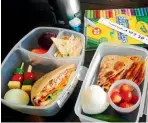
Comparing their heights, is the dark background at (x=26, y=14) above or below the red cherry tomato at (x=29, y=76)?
above

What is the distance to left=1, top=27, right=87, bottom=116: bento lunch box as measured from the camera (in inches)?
25.5

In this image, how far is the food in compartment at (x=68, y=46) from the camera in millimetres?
739

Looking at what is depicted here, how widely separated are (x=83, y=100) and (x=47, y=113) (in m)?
0.11

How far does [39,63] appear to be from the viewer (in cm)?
76

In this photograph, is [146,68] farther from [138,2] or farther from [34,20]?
[34,20]

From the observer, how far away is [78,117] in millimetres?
657

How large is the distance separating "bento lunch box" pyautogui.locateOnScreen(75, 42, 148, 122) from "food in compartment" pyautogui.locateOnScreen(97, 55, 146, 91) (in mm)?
17

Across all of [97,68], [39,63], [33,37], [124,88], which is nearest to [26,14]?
[33,37]

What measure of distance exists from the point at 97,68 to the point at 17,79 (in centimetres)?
22

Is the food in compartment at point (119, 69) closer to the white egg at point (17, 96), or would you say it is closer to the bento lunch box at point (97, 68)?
the bento lunch box at point (97, 68)

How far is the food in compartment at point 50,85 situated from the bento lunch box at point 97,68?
50mm

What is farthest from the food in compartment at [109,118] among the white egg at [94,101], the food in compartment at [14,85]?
the food in compartment at [14,85]

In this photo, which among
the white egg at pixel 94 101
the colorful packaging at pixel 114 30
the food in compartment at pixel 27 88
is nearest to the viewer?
the white egg at pixel 94 101

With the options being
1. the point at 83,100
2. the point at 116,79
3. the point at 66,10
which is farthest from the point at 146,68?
the point at 66,10
